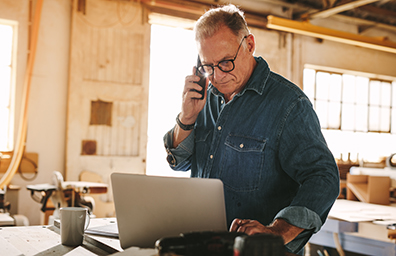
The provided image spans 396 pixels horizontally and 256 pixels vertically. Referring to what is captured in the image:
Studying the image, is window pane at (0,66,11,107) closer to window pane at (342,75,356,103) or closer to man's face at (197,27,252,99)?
man's face at (197,27,252,99)

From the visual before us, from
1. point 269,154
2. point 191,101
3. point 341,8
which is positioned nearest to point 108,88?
point 341,8

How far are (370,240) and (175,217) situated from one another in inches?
83.7

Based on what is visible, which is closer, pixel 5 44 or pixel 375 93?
pixel 5 44

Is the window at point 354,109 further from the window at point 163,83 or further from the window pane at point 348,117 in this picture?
the window at point 163,83

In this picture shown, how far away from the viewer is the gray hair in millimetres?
1495

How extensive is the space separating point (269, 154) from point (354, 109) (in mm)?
6681

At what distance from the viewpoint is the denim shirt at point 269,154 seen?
1.28 metres

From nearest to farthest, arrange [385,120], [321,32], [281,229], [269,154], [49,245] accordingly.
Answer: [281,229], [49,245], [269,154], [321,32], [385,120]

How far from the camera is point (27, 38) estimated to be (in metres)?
4.87

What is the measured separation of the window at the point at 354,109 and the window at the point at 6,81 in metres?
4.76

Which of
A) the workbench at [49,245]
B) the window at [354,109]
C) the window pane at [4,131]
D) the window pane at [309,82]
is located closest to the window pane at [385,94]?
the window at [354,109]

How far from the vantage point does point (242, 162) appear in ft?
5.00

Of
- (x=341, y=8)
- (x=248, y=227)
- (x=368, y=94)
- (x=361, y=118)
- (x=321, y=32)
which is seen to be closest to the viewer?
(x=248, y=227)

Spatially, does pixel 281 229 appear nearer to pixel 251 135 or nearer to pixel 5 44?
pixel 251 135
